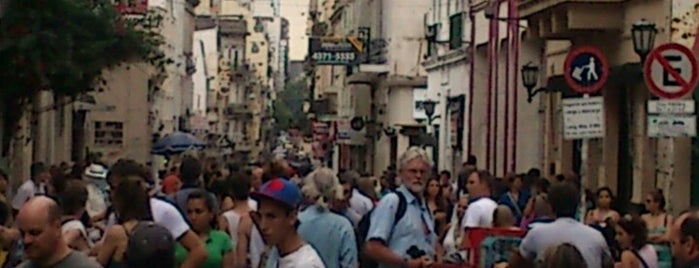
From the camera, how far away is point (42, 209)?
8242 millimetres

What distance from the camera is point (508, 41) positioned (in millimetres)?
39406

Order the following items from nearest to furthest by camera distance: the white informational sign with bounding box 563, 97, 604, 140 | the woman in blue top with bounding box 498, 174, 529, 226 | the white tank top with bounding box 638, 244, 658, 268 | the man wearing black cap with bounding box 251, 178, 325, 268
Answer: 1. the man wearing black cap with bounding box 251, 178, 325, 268
2. the white tank top with bounding box 638, 244, 658, 268
3. the white informational sign with bounding box 563, 97, 604, 140
4. the woman in blue top with bounding box 498, 174, 529, 226

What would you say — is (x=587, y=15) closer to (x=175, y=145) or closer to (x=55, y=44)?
(x=55, y=44)

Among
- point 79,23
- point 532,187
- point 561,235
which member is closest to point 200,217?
point 561,235

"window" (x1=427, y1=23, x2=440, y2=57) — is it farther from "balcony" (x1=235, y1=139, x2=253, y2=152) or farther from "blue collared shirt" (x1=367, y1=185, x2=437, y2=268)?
"balcony" (x1=235, y1=139, x2=253, y2=152)

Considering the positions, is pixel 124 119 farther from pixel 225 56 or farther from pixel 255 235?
pixel 225 56

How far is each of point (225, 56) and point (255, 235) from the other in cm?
14172

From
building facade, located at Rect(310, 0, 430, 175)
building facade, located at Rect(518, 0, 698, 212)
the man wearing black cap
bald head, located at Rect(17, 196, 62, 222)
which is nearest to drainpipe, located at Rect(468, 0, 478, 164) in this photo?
building facade, located at Rect(310, 0, 430, 175)

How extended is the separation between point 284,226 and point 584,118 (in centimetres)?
1040

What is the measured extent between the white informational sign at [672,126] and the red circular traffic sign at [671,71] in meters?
0.38

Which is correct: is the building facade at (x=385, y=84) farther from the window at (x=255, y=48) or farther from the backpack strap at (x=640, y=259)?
the window at (x=255, y=48)

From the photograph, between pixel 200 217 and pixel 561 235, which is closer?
pixel 561 235

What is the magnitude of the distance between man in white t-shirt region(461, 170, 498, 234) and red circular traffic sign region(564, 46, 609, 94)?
3.17 meters

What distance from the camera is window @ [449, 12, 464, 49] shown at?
4759 centimetres
